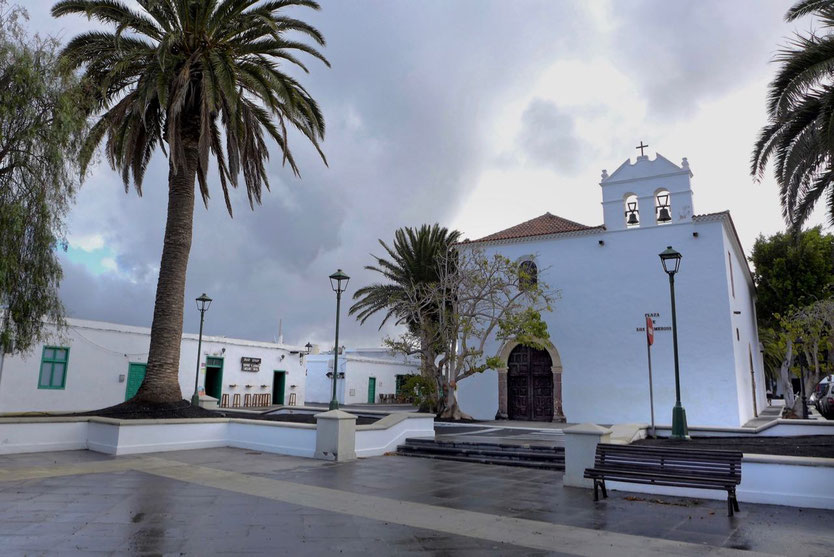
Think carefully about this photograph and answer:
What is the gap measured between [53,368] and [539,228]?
20.0 metres

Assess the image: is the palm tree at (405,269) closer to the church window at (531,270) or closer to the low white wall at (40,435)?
the church window at (531,270)

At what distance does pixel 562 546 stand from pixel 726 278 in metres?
17.2

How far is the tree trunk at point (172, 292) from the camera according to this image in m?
14.2

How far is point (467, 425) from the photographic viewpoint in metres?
19.1

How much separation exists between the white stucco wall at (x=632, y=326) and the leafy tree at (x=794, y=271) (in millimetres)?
10799

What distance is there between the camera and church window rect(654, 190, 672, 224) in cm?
2128

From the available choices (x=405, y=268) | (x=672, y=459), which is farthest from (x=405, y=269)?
(x=672, y=459)

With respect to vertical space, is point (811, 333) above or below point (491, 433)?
above

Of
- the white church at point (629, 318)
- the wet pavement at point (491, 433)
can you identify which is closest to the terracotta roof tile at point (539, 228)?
the white church at point (629, 318)

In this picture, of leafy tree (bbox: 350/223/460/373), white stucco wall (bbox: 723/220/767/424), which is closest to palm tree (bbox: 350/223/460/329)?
leafy tree (bbox: 350/223/460/373)

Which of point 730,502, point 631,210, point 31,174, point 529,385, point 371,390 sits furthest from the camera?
point 371,390

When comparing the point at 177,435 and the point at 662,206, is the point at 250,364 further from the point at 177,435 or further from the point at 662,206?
the point at 662,206

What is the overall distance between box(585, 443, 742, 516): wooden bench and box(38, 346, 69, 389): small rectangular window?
20046 mm

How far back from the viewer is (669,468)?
26.0 feet
